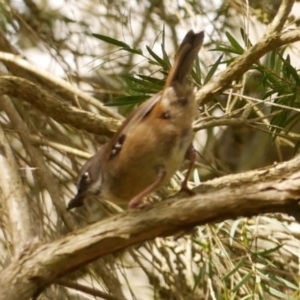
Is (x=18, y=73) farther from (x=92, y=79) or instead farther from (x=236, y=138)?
(x=236, y=138)

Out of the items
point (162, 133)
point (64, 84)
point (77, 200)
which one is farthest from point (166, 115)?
point (64, 84)

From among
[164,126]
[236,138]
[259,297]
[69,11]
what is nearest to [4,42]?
[69,11]

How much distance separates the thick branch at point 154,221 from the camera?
1.26 meters

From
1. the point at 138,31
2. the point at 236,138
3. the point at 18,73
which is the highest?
the point at 138,31

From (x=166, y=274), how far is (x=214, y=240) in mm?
284

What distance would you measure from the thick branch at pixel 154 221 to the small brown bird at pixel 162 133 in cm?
31

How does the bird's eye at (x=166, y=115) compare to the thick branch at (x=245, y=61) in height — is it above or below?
below

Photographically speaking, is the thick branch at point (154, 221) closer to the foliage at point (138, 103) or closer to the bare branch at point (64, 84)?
the foliage at point (138, 103)

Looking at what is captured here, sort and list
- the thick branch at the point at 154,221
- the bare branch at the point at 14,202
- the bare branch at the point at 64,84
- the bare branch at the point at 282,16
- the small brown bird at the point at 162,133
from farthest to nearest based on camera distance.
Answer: the bare branch at the point at 64,84, the bare branch at the point at 282,16, the small brown bird at the point at 162,133, the bare branch at the point at 14,202, the thick branch at the point at 154,221

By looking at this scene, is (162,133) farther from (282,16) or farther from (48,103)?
(282,16)

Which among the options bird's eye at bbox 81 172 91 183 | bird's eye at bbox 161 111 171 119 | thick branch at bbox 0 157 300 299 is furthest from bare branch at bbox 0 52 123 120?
thick branch at bbox 0 157 300 299

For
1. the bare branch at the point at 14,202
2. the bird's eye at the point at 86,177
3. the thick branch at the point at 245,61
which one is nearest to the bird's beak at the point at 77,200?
the bird's eye at the point at 86,177

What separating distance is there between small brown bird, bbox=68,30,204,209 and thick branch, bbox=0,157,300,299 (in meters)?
0.31

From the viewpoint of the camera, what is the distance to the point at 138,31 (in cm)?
329
